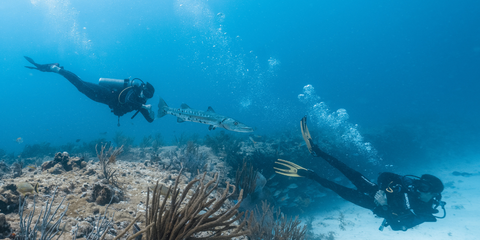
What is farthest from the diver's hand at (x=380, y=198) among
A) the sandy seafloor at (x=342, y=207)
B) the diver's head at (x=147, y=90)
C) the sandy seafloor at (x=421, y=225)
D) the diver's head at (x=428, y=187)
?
the diver's head at (x=147, y=90)

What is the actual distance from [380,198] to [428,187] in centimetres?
133

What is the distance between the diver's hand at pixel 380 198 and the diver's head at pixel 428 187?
0.97 meters

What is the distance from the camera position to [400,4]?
80.0 meters

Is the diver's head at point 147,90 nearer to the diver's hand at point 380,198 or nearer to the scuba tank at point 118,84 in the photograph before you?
the scuba tank at point 118,84

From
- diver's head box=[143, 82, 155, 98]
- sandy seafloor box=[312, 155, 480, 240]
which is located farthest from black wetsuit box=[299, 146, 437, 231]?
diver's head box=[143, 82, 155, 98]

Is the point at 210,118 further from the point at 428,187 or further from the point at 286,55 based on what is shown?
the point at 286,55

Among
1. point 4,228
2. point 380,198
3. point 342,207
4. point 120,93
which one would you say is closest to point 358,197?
point 380,198

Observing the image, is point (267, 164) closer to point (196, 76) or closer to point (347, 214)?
point (347, 214)

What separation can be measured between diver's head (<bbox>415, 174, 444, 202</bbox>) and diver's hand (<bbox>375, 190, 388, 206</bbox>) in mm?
974

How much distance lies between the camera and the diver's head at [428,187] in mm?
5516

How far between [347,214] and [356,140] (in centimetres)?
1084

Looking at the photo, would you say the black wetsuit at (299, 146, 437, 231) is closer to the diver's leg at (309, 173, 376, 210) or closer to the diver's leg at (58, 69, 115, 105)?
the diver's leg at (309, 173, 376, 210)

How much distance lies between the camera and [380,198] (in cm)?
592

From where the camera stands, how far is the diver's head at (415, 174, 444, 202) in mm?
5516
